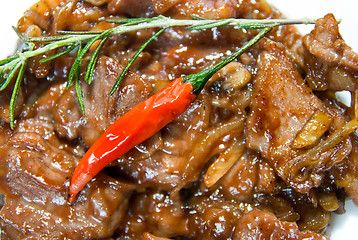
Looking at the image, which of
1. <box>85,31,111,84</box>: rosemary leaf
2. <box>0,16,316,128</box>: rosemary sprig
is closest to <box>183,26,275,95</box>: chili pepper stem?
<box>0,16,316,128</box>: rosemary sprig

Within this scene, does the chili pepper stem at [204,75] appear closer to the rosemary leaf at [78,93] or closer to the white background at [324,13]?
the rosemary leaf at [78,93]

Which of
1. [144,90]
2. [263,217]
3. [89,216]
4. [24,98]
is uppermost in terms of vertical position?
[144,90]

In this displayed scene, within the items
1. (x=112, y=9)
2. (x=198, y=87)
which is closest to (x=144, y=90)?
(x=198, y=87)

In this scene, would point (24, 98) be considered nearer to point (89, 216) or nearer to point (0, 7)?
point (0, 7)

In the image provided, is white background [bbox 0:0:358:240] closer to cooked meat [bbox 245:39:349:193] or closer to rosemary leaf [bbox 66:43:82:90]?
cooked meat [bbox 245:39:349:193]

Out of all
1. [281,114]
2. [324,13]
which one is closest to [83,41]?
[281,114]

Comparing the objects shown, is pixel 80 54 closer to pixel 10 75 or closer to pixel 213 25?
pixel 10 75
